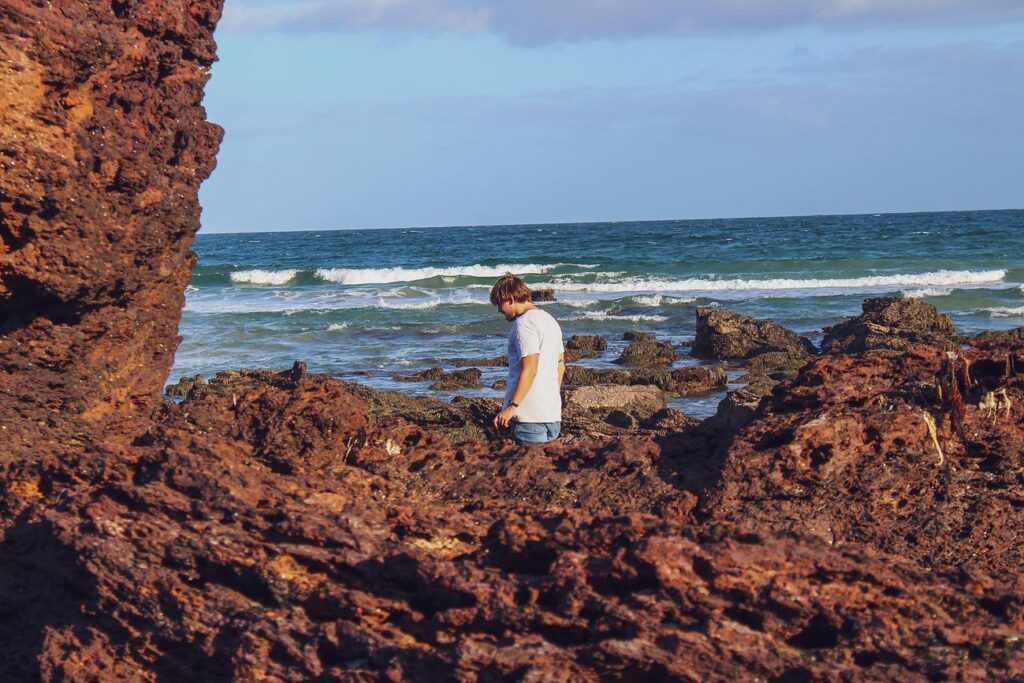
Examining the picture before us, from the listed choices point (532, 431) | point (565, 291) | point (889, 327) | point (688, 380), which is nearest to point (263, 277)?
point (565, 291)

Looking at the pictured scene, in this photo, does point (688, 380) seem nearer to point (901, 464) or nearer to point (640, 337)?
point (640, 337)

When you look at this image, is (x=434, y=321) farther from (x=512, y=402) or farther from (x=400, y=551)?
(x=400, y=551)

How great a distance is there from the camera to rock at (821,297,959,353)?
13.6 meters

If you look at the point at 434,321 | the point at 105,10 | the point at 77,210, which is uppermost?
the point at 105,10

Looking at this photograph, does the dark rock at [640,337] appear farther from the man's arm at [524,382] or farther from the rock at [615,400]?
the man's arm at [524,382]

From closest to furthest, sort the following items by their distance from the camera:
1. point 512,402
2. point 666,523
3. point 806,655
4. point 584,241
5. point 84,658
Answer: point 806,655 < point 666,523 < point 84,658 < point 512,402 < point 584,241

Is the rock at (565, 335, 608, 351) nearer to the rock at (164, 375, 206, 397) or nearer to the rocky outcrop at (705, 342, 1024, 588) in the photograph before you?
the rock at (164, 375, 206, 397)

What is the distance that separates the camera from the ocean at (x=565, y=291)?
1802cm

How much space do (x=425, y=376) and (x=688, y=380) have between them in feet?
11.9

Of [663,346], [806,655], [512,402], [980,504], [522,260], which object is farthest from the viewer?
[522,260]

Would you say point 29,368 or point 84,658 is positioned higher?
point 29,368

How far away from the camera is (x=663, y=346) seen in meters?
15.8

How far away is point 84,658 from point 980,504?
8.38 ft

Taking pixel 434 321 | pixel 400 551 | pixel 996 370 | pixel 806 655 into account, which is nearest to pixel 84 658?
pixel 400 551
